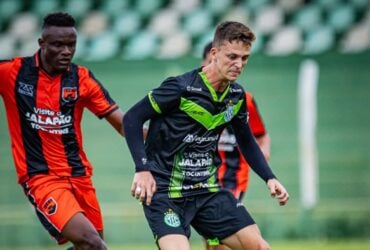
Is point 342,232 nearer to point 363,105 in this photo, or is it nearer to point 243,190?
point 363,105

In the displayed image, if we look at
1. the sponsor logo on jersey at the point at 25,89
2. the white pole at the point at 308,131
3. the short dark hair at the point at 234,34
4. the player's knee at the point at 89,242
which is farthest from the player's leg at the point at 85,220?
the white pole at the point at 308,131

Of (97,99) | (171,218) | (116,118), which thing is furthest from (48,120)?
(171,218)

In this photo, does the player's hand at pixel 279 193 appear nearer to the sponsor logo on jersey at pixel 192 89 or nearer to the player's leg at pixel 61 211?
the sponsor logo on jersey at pixel 192 89

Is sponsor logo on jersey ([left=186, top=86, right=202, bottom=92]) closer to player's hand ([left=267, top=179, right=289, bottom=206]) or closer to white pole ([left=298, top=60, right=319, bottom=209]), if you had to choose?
player's hand ([left=267, top=179, right=289, bottom=206])

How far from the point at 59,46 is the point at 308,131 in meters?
6.75

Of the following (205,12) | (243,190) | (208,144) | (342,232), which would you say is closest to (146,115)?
(208,144)

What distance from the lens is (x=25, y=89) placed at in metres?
8.31

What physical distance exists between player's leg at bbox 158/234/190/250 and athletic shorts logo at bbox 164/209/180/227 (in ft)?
0.32

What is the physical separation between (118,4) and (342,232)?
5244mm

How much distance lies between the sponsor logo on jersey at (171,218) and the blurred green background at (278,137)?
21.5 ft

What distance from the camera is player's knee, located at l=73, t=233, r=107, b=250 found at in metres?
7.87

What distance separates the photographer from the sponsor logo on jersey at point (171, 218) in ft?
24.1

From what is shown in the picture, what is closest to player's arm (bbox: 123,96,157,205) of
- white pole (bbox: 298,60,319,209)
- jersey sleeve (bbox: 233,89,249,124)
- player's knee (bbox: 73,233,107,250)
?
jersey sleeve (bbox: 233,89,249,124)

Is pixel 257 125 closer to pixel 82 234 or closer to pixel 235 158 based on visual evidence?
pixel 235 158
